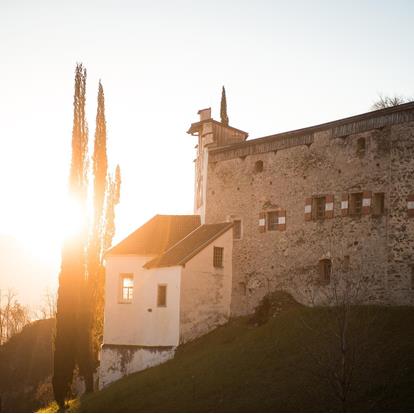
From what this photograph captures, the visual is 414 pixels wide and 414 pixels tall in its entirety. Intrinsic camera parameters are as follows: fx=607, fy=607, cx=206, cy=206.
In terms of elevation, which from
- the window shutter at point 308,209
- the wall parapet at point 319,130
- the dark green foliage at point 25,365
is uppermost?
the wall parapet at point 319,130

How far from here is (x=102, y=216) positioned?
33031 millimetres

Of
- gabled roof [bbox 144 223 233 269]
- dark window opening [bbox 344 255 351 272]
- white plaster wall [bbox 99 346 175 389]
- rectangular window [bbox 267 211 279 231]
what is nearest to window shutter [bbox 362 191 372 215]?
dark window opening [bbox 344 255 351 272]

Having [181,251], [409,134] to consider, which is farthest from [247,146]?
[409,134]

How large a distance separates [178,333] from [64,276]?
638cm

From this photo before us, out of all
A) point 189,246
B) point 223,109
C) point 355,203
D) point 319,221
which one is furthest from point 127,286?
point 223,109

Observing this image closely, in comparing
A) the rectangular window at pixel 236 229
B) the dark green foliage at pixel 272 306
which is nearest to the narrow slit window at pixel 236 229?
the rectangular window at pixel 236 229

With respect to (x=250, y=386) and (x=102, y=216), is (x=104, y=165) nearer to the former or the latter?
(x=102, y=216)

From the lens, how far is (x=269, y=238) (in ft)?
105

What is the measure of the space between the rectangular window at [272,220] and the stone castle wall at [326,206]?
0.17 metres

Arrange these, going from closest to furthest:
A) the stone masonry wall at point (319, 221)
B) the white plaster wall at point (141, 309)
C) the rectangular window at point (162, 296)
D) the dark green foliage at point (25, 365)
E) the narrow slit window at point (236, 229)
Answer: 1. the stone masonry wall at point (319, 221)
2. the white plaster wall at point (141, 309)
3. the rectangular window at point (162, 296)
4. the narrow slit window at point (236, 229)
5. the dark green foliage at point (25, 365)

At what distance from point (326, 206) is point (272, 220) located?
12.3 feet

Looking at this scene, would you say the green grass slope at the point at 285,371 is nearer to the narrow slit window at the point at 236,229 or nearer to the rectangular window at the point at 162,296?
the rectangular window at the point at 162,296

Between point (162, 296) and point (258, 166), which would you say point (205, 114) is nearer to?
point (258, 166)

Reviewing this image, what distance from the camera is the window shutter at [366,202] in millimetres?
27602
